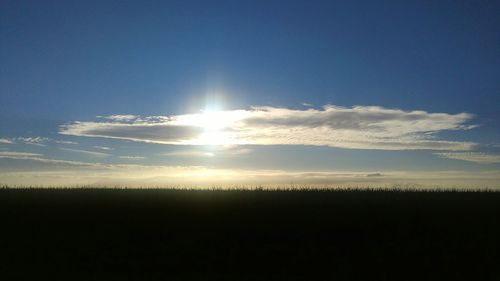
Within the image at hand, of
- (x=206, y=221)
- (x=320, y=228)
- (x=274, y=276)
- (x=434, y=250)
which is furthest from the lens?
(x=206, y=221)

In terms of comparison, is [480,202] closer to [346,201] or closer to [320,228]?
[346,201]

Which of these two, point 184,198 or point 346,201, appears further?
point 184,198

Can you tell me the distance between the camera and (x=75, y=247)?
25750 mm

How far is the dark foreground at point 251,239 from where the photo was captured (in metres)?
22.1

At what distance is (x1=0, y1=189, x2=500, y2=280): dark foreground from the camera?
2208cm

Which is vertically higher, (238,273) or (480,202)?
(480,202)

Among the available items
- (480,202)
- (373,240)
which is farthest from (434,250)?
(480,202)

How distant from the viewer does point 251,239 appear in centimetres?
2669

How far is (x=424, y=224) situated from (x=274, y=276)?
11724 millimetres

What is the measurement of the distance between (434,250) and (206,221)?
12.8 metres

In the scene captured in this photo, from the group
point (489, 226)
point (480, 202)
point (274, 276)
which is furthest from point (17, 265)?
point (480, 202)

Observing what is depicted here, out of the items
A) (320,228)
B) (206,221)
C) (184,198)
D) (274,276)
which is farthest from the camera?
(184,198)

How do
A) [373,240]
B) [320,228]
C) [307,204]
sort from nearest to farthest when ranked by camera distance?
[373,240]
[320,228]
[307,204]

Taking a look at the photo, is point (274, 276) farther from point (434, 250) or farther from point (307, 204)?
point (307, 204)
